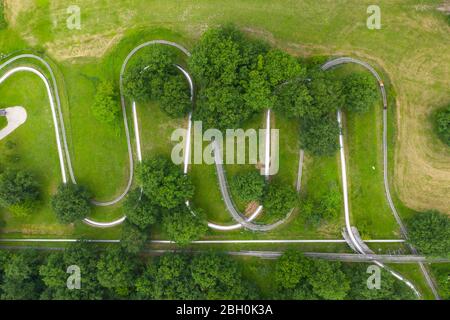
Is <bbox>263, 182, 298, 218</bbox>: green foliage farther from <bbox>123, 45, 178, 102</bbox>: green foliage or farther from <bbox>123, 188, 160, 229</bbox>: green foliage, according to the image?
<bbox>123, 45, 178, 102</bbox>: green foliage

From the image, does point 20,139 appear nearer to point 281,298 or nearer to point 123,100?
point 123,100

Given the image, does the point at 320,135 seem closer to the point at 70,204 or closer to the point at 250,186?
the point at 250,186

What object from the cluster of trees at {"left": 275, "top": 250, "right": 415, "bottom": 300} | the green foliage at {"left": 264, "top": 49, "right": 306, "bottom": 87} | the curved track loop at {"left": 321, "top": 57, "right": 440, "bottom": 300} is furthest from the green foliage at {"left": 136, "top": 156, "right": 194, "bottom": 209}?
the curved track loop at {"left": 321, "top": 57, "right": 440, "bottom": 300}

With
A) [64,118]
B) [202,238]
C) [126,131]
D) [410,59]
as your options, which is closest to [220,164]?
[202,238]

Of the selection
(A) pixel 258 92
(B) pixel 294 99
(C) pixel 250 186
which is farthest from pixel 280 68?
(C) pixel 250 186

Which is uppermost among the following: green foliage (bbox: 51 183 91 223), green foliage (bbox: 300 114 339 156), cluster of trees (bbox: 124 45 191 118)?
cluster of trees (bbox: 124 45 191 118)

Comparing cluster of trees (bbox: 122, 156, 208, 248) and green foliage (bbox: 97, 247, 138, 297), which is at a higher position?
cluster of trees (bbox: 122, 156, 208, 248)

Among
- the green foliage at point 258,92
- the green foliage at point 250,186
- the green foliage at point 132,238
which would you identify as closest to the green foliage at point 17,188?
the green foliage at point 132,238

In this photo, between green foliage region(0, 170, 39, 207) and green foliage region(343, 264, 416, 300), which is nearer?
green foliage region(343, 264, 416, 300)
